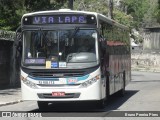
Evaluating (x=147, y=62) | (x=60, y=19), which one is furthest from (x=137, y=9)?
(x=60, y=19)

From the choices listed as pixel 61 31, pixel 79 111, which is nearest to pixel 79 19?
pixel 61 31

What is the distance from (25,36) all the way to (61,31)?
3.92ft

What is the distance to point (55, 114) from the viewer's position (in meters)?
16.1

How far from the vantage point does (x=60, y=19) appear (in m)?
16.6

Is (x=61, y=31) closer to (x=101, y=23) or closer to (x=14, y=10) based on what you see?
(x=101, y=23)

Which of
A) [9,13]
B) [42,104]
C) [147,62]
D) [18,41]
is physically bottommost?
[147,62]

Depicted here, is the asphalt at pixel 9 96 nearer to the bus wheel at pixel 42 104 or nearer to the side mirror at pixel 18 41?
the bus wheel at pixel 42 104

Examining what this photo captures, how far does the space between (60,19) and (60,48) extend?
3.22ft

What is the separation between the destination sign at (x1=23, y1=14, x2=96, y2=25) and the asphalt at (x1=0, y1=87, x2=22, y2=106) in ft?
13.8

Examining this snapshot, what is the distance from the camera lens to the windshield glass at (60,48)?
53.1ft

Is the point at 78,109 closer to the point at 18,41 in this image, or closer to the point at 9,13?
the point at 18,41

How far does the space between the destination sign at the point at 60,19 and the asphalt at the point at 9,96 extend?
166 inches

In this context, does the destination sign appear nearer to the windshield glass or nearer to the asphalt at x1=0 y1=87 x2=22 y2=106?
the windshield glass

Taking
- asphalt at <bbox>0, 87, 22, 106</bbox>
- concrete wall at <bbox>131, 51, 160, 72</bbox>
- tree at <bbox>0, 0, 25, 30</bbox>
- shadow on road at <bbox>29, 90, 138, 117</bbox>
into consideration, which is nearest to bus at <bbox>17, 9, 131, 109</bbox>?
shadow on road at <bbox>29, 90, 138, 117</bbox>
